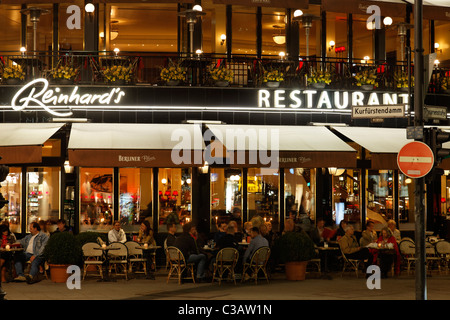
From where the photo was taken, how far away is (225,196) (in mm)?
21484

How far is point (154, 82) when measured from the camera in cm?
2120

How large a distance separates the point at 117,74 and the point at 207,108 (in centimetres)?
251

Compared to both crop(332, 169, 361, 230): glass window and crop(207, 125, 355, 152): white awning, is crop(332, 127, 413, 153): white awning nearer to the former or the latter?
crop(207, 125, 355, 152): white awning

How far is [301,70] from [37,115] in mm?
7264

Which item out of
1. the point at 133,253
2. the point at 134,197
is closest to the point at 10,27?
the point at 134,197

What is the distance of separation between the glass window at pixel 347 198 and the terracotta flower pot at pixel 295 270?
425cm

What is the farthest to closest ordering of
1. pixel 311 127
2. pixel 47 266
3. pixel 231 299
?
pixel 311 127
pixel 47 266
pixel 231 299

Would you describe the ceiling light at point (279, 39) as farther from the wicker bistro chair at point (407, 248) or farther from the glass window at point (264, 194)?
the wicker bistro chair at point (407, 248)

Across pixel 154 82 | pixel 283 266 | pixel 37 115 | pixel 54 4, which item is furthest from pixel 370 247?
pixel 54 4

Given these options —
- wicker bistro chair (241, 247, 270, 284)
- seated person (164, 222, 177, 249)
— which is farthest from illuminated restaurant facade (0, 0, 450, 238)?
wicker bistro chair (241, 247, 270, 284)

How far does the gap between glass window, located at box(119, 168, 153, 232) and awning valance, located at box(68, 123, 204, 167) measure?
6.87 feet

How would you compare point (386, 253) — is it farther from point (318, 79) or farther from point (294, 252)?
point (318, 79)

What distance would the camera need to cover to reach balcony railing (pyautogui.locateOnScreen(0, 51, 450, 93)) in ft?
68.4

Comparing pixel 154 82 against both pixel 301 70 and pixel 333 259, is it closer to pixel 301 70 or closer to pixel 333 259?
pixel 301 70
